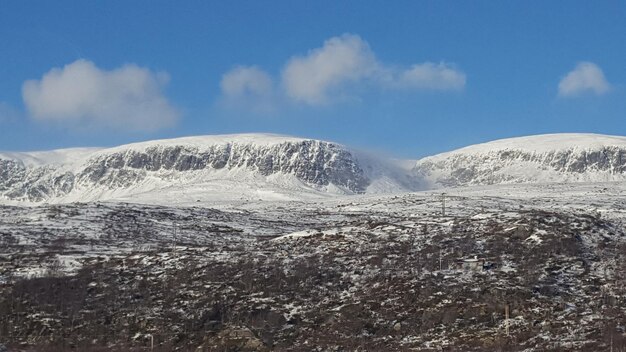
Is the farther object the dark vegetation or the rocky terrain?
the rocky terrain

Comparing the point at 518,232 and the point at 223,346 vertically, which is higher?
the point at 518,232

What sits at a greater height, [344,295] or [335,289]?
[335,289]

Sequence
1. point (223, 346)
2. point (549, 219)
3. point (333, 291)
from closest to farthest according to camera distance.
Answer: point (223, 346) < point (333, 291) < point (549, 219)

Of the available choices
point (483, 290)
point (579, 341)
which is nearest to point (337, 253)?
point (483, 290)

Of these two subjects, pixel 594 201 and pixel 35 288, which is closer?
pixel 35 288

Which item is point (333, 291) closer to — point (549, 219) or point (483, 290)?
point (483, 290)

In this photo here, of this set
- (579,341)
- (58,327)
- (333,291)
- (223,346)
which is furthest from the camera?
(333,291)

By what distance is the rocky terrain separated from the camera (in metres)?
45.7

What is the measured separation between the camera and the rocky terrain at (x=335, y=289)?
45.7m

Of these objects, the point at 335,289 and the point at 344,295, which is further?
the point at 335,289

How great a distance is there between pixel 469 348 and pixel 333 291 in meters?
12.6

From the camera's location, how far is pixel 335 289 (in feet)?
175

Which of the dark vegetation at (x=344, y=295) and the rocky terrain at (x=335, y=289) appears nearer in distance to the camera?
the dark vegetation at (x=344, y=295)

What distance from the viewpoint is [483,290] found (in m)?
50.5
